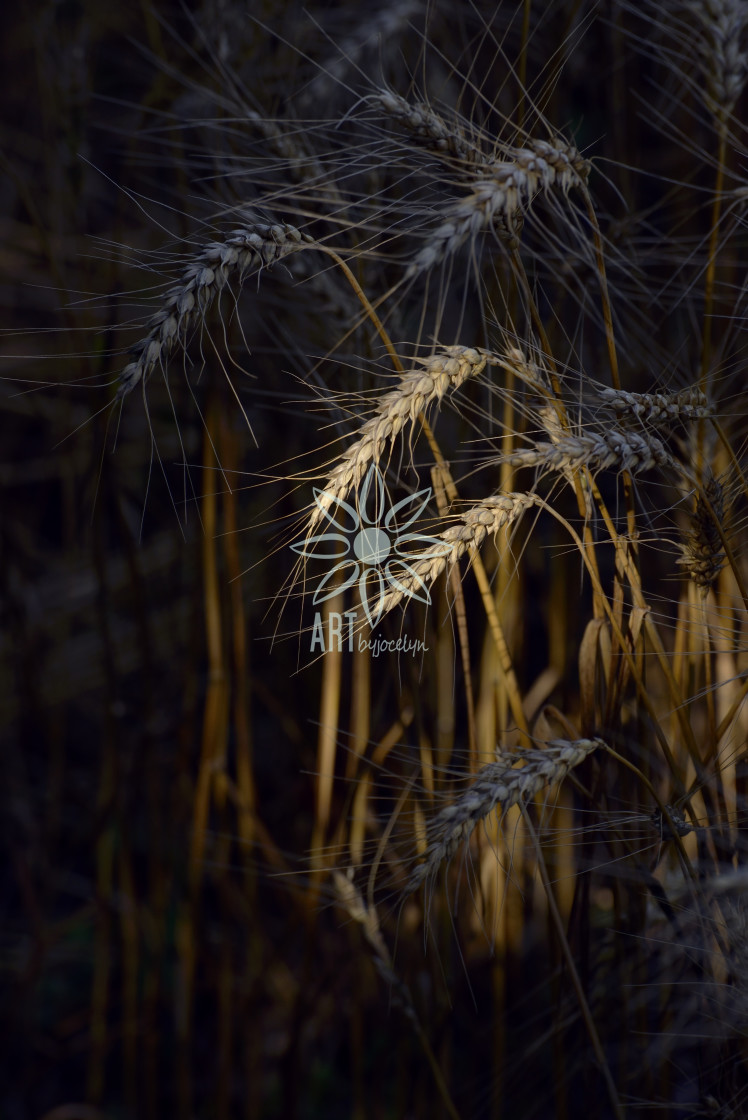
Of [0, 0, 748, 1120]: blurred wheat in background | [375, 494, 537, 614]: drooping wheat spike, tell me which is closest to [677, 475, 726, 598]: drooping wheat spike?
[0, 0, 748, 1120]: blurred wheat in background

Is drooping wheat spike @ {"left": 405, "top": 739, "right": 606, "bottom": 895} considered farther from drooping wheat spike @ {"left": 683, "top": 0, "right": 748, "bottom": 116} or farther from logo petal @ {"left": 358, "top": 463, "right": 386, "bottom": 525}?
drooping wheat spike @ {"left": 683, "top": 0, "right": 748, "bottom": 116}

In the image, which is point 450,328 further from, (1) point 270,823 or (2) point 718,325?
(1) point 270,823

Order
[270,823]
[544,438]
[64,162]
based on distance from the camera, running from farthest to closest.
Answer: [270,823] → [64,162] → [544,438]

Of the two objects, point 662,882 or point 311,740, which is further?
point 311,740

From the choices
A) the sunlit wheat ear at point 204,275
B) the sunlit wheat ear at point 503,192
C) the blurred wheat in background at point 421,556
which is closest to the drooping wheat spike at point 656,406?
the blurred wheat in background at point 421,556

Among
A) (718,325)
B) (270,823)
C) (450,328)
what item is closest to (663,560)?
(718,325)
